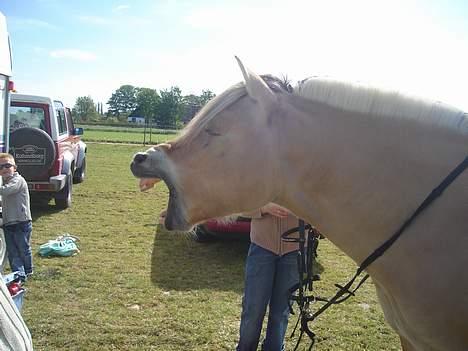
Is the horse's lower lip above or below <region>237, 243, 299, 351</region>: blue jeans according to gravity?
above

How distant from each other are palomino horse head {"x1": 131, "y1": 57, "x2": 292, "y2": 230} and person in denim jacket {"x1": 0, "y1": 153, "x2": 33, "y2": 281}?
4171 millimetres

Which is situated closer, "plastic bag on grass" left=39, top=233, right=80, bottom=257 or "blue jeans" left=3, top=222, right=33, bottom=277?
"blue jeans" left=3, top=222, right=33, bottom=277

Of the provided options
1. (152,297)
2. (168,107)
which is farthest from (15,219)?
(168,107)

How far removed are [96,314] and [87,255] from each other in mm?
2129

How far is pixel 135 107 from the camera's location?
9575 centimetres

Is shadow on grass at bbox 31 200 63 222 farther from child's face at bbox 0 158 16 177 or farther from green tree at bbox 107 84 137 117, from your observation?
green tree at bbox 107 84 137 117

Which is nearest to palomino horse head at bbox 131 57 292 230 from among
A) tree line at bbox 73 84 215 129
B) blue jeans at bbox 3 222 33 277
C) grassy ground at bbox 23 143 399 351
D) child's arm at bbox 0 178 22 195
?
grassy ground at bbox 23 143 399 351

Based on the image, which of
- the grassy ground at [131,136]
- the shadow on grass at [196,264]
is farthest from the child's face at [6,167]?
the grassy ground at [131,136]

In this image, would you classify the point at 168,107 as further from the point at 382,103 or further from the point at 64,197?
the point at 382,103

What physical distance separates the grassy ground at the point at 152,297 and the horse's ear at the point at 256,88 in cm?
290

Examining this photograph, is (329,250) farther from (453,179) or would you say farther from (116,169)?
(116,169)

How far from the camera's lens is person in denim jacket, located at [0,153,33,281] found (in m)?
4.96

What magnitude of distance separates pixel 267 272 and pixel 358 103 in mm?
1700

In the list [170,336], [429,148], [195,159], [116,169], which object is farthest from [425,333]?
[116,169]
